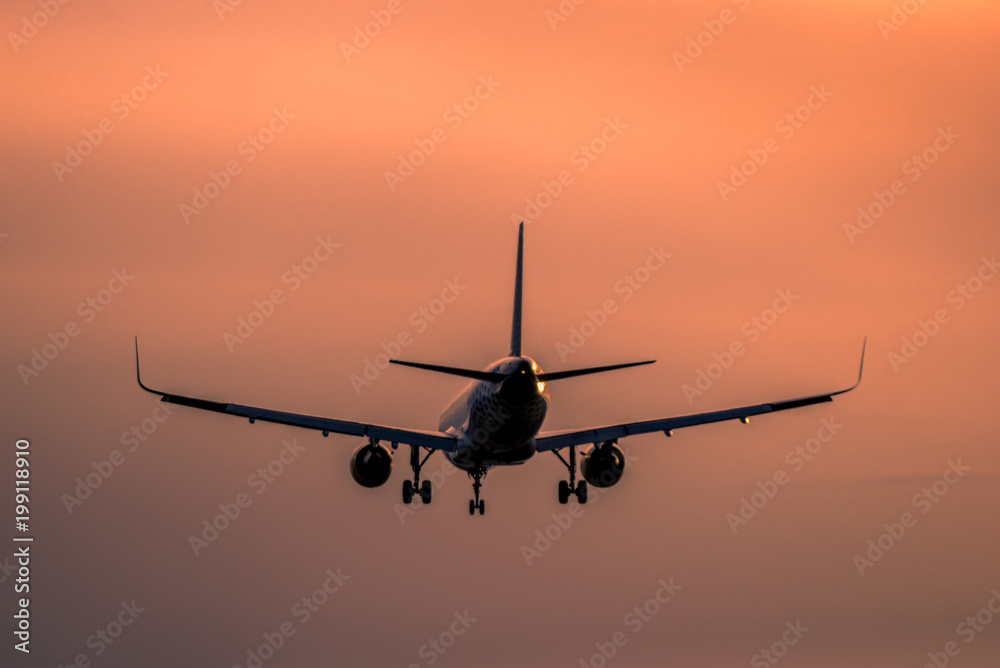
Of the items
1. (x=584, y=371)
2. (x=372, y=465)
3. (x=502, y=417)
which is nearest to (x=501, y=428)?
(x=502, y=417)

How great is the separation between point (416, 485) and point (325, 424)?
38.7 feet

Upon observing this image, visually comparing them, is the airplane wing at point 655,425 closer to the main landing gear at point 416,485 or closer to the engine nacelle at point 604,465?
the engine nacelle at point 604,465

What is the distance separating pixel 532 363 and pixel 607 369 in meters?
4.44

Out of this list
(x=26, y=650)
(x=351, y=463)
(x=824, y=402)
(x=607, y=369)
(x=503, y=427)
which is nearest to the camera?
(x=607, y=369)

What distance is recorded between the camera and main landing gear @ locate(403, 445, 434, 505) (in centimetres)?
9031

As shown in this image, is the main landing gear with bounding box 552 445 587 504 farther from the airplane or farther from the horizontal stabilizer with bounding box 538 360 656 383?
the horizontal stabilizer with bounding box 538 360 656 383

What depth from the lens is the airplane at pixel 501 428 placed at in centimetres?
7206

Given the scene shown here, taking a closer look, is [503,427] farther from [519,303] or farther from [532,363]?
[519,303]

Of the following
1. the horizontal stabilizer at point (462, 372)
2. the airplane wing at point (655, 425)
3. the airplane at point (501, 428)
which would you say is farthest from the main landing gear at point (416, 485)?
the horizontal stabilizer at point (462, 372)

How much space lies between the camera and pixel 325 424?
266ft

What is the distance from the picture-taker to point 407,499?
91.3 meters

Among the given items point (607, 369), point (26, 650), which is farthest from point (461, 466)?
point (26, 650)

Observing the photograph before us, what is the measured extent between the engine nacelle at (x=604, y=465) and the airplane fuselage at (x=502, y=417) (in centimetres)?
637

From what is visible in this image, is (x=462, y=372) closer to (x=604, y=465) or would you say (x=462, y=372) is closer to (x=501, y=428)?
(x=501, y=428)
